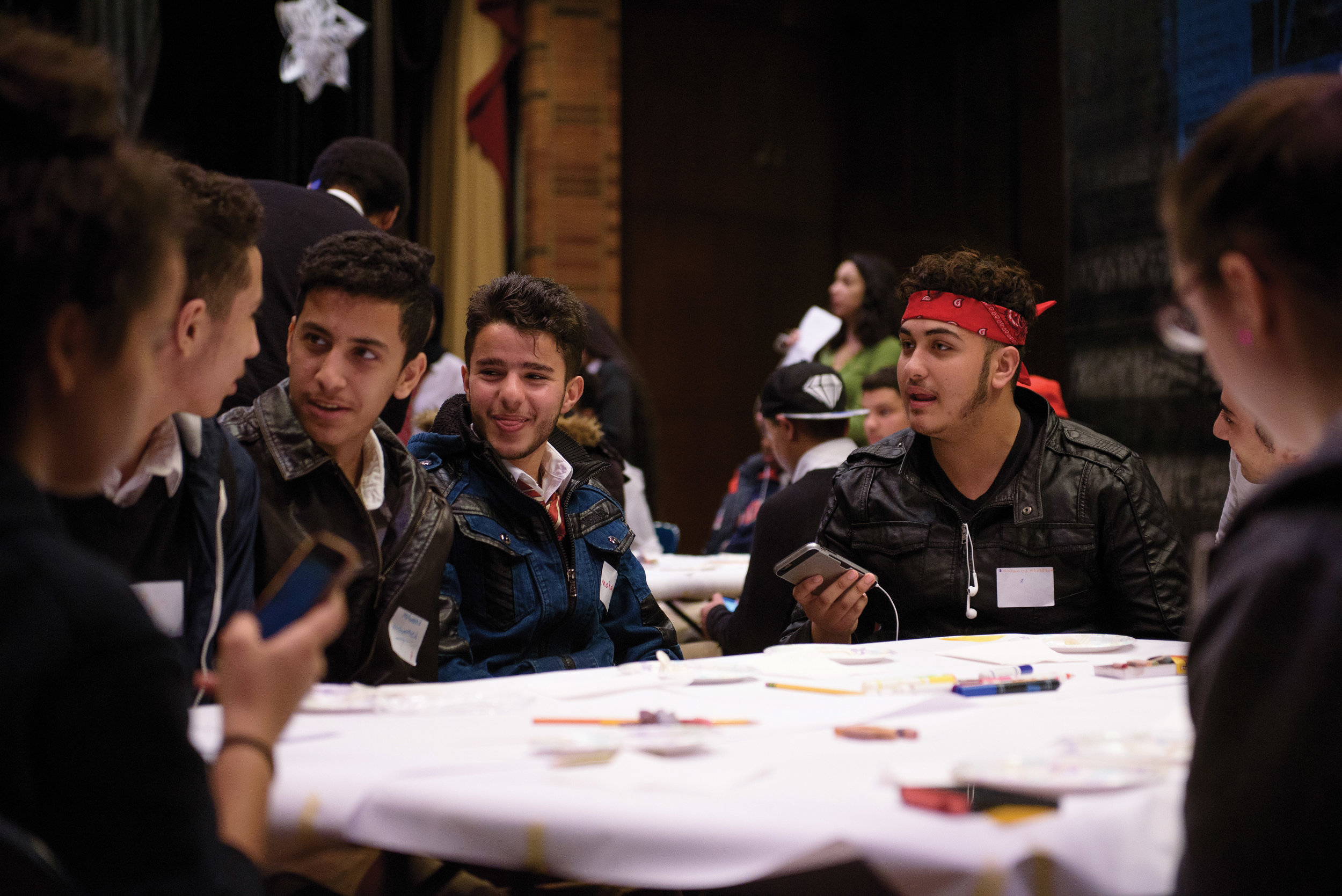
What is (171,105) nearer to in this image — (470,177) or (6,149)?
(470,177)

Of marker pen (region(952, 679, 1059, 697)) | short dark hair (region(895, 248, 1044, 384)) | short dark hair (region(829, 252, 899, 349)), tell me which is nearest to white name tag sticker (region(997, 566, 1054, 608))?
short dark hair (region(895, 248, 1044, 384))

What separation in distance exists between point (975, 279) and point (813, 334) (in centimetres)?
309

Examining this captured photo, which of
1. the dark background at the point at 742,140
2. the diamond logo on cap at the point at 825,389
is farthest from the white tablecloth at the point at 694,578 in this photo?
the dark background at the point at 742,140

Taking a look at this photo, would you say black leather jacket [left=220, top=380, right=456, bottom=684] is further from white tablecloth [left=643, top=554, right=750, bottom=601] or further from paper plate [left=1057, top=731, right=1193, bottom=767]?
white tablecloth [left=643, top=554, right=750, bottom=601]

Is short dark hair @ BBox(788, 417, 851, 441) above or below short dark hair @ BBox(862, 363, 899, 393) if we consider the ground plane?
below

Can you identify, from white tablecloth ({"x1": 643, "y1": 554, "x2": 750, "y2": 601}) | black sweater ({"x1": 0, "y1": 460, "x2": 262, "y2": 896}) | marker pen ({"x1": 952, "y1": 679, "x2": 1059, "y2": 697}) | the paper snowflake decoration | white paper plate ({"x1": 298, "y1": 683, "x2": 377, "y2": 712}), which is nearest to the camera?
black sweater ({"x1": 0, "y1": 460, "x2": 262, "y2": 896})

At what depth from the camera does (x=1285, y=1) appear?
4.18 m

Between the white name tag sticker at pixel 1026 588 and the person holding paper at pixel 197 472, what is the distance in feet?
5.37

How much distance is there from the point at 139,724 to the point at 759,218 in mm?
8065

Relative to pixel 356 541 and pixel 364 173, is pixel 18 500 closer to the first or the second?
pixel 356 541

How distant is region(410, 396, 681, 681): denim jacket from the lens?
249 centimetres

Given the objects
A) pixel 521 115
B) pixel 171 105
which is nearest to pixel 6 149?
pixel 521 115

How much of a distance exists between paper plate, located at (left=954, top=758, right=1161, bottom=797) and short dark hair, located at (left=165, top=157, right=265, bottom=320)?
4.54 ft

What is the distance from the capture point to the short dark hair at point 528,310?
274 centimetres
